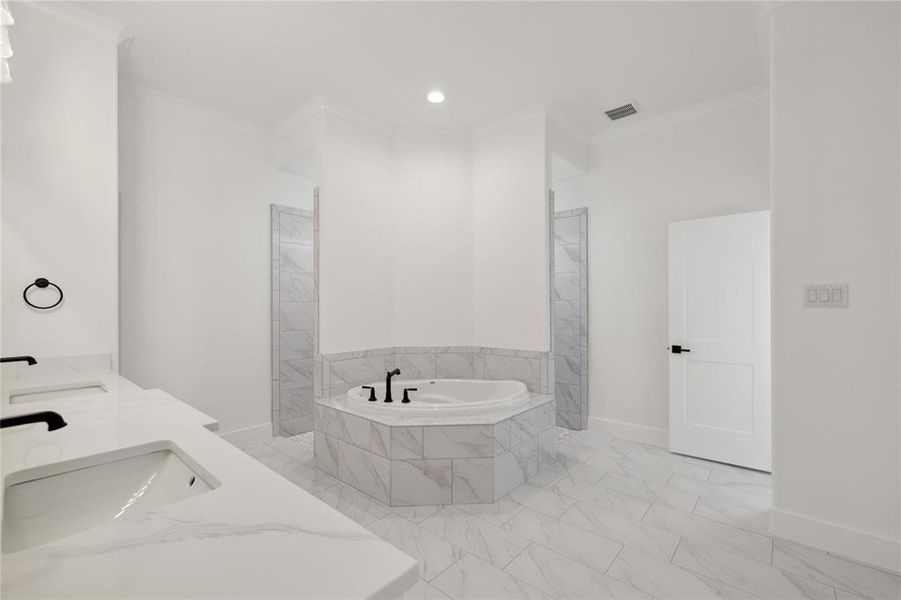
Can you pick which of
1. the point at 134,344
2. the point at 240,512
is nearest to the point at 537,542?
the point at 240,512

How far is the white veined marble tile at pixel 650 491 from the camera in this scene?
260 cm

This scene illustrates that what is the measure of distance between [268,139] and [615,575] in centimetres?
412

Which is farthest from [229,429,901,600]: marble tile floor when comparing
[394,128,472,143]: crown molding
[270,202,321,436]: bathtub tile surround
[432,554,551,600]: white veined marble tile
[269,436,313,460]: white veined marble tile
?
[394,128,472,143]: crown molding

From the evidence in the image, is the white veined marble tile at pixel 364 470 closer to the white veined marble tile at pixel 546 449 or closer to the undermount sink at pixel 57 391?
the white veined marble tile at pixel 546 449

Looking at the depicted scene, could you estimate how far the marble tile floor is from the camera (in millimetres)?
1827

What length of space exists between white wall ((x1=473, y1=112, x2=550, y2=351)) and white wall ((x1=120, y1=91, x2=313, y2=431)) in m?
1.90

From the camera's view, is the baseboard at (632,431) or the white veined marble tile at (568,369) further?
the white veined marble tile at (568,369)

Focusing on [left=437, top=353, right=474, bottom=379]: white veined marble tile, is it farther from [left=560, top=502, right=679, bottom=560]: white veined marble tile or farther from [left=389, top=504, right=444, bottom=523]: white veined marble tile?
[left=560, top=502, right=679, bottom=560]: white veined marble tile

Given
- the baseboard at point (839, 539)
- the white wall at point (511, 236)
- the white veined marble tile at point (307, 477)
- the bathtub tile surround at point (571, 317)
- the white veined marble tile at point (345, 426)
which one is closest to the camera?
the baseboard at point (839, 539)

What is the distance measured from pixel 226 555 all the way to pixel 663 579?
199 cm

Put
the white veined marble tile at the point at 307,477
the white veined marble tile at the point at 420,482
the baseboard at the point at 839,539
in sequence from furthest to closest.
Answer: the white veined marble tile at the point at 307,477
the white veined marble tile at the point at 420,482
the baseboard at the point at 839,539

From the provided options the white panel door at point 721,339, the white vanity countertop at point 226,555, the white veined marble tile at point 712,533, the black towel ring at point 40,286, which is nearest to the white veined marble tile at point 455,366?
the white panel door at point 721,339

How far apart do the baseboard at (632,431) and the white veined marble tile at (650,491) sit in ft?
2.73

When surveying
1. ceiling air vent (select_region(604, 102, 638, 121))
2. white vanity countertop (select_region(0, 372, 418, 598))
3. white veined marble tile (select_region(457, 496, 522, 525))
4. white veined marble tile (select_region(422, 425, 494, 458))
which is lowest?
white veined marble tile (select_region(457, 496, 522, 525))
